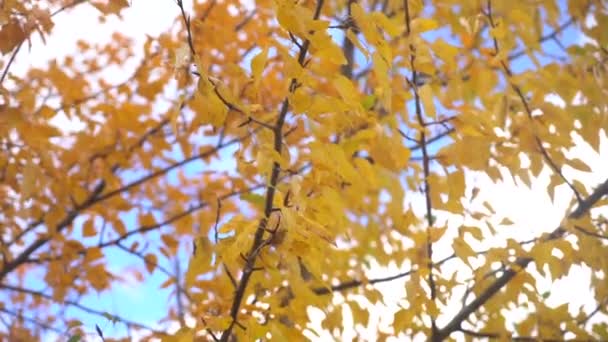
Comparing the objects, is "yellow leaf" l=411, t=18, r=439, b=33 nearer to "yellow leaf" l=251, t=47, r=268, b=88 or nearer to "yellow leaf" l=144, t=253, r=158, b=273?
"yellow leaf" l=251, t=47, r=268, b=88

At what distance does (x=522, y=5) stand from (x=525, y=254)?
809mm

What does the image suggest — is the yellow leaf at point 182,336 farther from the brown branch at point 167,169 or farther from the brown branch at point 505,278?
the brown branch at point 167,169

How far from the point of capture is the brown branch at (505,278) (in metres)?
1.63

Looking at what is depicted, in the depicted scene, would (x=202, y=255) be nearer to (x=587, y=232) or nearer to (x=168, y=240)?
(x=587, y=232)

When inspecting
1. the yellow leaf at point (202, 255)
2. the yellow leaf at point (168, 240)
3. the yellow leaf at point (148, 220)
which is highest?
the yellow leaf at point (148, 220)

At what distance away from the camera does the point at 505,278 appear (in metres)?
1.64

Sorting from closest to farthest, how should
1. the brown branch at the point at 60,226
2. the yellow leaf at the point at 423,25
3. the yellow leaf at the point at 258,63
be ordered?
the yellow leaf at the point at 258,63 → the yellow leaf at the point at 423,25 → the brown branch at the point at 60,226

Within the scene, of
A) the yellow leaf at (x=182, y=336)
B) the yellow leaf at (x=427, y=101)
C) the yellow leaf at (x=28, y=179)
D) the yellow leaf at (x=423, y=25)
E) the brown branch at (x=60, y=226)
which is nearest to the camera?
the yellow leaf at (x=182, y=336)

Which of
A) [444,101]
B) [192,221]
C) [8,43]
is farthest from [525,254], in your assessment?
[192,221]

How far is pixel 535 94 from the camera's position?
1627 mm

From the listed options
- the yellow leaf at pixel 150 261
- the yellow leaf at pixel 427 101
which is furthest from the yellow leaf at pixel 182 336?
the yellow leaf at pixel 150 261

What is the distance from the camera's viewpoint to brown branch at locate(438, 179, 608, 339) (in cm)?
163

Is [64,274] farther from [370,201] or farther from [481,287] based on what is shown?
[481,287]

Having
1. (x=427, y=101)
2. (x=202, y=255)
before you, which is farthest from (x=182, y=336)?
(x=427, y=101)
